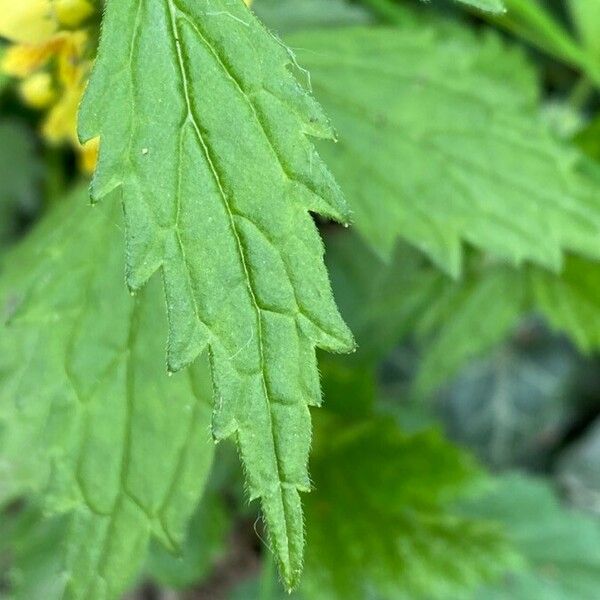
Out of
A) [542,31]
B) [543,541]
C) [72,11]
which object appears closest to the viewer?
[72,11]

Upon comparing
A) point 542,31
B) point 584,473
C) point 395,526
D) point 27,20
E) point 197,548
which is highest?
point 542,31

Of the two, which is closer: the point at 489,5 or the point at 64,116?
the point at 489,5

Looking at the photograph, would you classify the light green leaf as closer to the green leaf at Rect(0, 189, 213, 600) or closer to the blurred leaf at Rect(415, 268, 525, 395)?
the green leaf at Rect(0, 189, 213, 600)

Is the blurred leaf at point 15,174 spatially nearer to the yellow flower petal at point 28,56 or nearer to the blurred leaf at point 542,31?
the yellow flower petal at point 28,56

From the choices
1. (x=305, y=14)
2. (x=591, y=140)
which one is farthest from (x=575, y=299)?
(x=305, y=14)

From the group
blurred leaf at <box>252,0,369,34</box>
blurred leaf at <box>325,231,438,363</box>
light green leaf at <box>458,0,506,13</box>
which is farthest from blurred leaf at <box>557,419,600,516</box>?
light green leaf at <box>458,0,506,13</box>

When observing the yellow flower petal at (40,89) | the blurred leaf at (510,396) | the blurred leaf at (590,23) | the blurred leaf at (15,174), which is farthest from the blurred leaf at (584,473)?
the yellow flower petal at (40,89)

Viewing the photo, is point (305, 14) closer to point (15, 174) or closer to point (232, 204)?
point (15, 174)
